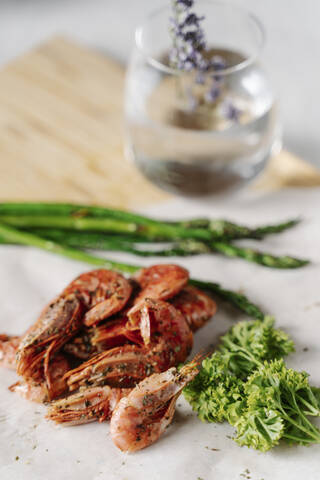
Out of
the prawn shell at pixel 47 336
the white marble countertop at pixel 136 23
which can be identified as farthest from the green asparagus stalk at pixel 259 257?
the white marble countertop at pixel 136 23

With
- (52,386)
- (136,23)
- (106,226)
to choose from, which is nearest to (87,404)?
(52,386)

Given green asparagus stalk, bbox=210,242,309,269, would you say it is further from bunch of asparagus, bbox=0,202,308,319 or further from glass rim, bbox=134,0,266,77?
glass rim, bbox=134,0,266,77

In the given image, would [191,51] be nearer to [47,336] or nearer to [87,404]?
[47,336]

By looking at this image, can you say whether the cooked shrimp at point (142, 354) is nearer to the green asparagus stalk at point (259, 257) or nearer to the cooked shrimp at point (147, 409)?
the cooked shrimp at point (147, 409)

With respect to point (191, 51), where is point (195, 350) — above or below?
below

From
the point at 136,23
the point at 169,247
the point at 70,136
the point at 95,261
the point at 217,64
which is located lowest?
the point at 95,261

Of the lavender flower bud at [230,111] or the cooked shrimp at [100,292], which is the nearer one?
the cooked shrimp at [100,292]
